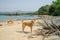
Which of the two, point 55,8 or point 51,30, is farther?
point 55,8

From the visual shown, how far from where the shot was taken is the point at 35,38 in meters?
10.6

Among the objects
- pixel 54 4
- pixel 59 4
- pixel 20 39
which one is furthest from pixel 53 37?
pixel 54 4

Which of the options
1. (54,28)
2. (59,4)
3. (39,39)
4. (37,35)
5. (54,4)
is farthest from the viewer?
(54,4)

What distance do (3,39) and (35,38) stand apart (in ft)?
6.28

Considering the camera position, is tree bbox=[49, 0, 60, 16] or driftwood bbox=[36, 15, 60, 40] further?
tree bbox=[49, 0, 60, 16]

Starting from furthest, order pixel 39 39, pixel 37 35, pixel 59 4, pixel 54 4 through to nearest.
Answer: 1. pixel 54 4
2. pixel 59 4
3. pixel 37 35
4. pixel 39 39

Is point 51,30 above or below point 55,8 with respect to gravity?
below

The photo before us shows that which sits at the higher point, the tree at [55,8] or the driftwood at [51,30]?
the tree at [55,8]

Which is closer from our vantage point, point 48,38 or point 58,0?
point 48,38

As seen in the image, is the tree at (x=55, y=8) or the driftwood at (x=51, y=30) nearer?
the driftwood at (x=51, y=30)

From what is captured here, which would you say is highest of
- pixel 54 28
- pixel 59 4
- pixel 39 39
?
pixel 59 4

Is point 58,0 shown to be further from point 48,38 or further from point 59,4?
point 48,38

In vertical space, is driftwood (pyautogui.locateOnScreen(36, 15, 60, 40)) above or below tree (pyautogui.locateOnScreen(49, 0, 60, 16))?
below

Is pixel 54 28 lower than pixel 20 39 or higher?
higher
